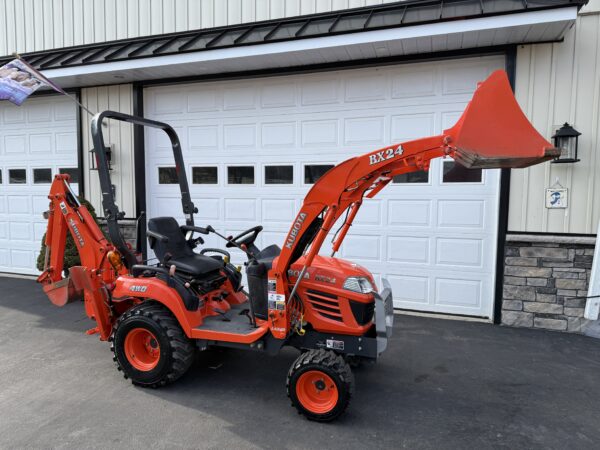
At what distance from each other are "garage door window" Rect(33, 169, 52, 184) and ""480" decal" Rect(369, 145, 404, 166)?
21.9 feet

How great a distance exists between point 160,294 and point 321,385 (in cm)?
147

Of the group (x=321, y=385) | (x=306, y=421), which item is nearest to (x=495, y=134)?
(x=321, y=385)

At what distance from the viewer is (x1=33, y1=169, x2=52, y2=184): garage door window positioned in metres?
7.45

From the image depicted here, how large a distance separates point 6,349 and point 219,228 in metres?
3.01

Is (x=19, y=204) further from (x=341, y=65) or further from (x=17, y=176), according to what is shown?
(x=341, y=65)

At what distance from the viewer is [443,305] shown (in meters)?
5.46

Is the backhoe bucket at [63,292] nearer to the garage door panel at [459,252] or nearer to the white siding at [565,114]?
the garage door panel at [459,252]

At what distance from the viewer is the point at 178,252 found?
3.86 m

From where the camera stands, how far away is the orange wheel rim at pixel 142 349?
3.52 meters

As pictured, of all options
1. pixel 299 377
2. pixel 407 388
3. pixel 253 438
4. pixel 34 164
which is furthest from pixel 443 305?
pixel 34 164

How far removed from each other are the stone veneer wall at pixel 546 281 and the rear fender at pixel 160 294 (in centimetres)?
368

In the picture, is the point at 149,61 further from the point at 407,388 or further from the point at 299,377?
the point at 407,388

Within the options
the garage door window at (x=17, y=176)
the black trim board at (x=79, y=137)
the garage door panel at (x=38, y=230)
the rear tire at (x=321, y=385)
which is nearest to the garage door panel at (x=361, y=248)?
the rear tire at (x=321, y=385)

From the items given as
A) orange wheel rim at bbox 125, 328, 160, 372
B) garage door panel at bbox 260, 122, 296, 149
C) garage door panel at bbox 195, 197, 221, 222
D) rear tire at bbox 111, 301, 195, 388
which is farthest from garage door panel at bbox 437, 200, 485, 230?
orange wheel rim at bbox 125, 328, 160, 372
